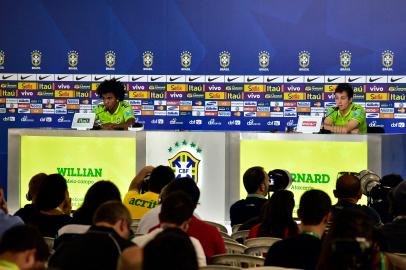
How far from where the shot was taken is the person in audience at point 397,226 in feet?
16.7

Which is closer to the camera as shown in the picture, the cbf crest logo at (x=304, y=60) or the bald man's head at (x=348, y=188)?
the bald man's head at (x=348, y=188)

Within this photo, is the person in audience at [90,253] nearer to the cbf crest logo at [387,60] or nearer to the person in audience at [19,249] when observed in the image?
the person in audience at [19,249]

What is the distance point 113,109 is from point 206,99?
2.82 meters

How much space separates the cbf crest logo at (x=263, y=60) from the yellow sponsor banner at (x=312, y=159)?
10.5 ft

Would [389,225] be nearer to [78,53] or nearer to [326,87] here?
[326,87]

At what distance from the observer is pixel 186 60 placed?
500 inches

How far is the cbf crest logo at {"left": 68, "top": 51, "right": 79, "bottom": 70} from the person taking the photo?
43.2ft

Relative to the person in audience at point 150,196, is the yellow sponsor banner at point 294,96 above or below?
above

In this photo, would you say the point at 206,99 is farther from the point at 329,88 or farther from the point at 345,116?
the point at 345,116

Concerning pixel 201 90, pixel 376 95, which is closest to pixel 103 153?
pixel 201 90

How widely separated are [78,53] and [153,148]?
4.10 meters

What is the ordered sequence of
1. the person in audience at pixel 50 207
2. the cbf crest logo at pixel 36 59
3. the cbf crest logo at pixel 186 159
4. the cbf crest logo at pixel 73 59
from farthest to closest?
the cbf crest logo at pixel 36 59 → the cbf crest logo at pixel 73 59 → the cbf crest logo at pixel 186 159 → the person in audience at pixel 50 207

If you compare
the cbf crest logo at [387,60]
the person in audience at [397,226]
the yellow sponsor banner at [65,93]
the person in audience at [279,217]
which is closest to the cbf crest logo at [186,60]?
the yellow sponsor banner at [65,93]

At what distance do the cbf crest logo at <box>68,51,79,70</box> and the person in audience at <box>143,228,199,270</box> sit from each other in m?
10.7
